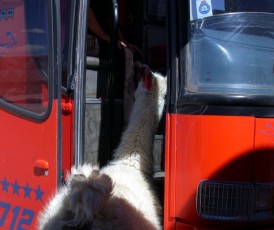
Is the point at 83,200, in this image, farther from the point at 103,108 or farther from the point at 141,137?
the point at 103,108

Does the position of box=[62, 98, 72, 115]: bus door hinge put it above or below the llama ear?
below

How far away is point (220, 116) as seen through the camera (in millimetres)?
2312

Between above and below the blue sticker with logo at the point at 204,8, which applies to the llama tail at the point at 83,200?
below

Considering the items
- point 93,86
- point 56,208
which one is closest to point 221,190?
point 56,208

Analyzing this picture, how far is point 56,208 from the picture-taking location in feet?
7.86

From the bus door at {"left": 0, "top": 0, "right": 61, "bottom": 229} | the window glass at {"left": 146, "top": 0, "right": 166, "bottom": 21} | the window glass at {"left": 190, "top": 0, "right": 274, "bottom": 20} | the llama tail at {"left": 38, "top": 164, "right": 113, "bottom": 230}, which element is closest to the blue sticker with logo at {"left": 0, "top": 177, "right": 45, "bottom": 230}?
the bus door at {"left": 0, "top": 0, "right": 61, "bottom": 229}

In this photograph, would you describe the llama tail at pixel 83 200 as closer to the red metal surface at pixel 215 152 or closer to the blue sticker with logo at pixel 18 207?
the red metal surface at pixel 215 152

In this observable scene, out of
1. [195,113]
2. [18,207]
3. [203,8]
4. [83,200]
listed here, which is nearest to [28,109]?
[18,207]

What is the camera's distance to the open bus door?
2326 mm

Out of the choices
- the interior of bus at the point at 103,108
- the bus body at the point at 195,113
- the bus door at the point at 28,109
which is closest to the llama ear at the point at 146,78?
the interior of bus at the point at 103,108

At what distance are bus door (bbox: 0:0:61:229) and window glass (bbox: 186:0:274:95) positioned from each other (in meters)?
0.84

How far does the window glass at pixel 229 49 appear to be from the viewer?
7.86 ft

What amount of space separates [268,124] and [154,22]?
1.63m

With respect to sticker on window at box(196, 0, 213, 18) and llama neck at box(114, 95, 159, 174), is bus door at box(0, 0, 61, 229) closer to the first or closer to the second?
llama neck at box(114, 95, 159, 174)
